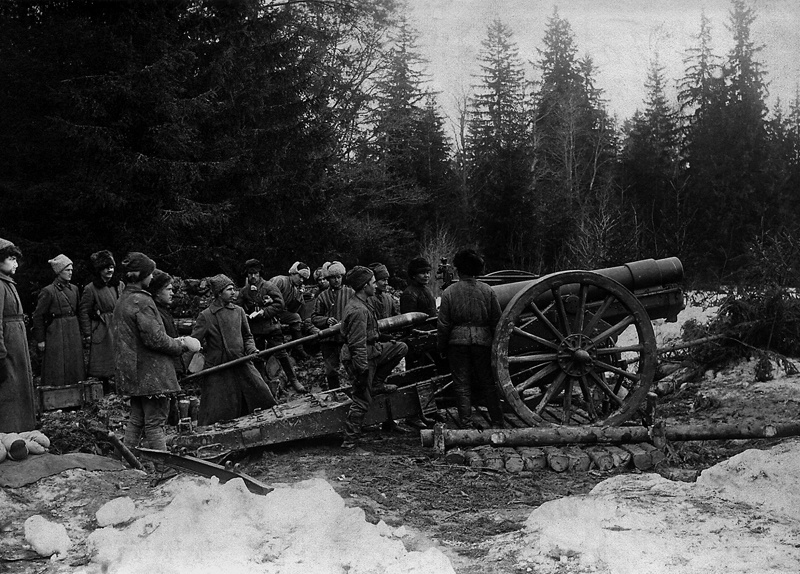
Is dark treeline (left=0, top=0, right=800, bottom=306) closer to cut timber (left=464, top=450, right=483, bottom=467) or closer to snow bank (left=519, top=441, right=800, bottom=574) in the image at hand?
snow bank (left=519, top=441, right=800, bottom=574)

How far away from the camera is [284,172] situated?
15281 mm

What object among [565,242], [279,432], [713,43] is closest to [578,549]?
[279,432]

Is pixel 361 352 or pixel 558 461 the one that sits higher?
pixel 361 352

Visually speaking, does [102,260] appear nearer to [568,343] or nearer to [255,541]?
[568,343]

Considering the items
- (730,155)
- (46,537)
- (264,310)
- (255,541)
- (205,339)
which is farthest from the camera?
(730,155)

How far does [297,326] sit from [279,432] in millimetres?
4222

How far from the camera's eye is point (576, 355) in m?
6.80

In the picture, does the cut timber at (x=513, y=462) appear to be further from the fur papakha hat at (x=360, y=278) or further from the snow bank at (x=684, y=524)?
the fur papakha hat at (x=360, y=278)

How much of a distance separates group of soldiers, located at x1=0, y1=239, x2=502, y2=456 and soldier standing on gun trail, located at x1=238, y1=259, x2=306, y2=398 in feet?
0.05

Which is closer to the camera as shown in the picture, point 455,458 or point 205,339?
point 455,458

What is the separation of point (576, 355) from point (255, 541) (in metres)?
3.70

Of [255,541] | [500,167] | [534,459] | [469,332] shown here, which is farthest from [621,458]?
[500,167]

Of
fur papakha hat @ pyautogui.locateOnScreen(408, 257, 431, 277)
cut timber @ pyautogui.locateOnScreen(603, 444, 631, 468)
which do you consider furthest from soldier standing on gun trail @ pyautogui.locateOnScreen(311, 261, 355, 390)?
cut timber @ pyautogui.locateOnScreen(603, 444, 631, 468)

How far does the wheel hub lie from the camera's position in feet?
22.4
